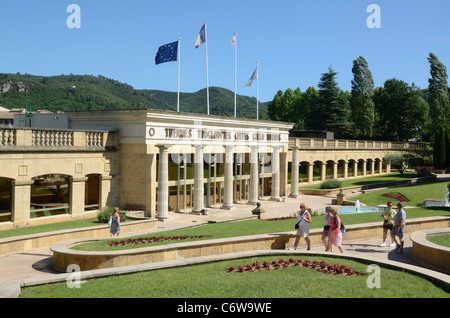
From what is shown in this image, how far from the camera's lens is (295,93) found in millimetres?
136375

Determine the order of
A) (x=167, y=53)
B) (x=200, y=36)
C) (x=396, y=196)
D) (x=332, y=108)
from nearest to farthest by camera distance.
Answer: (x=167, y=53) < (x=200, y=36) < (x=396, y=196) < (x=332, y=108)

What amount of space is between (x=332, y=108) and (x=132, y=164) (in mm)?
67690

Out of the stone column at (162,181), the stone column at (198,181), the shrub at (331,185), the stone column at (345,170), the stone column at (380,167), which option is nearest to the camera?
the stone column at (162,181)

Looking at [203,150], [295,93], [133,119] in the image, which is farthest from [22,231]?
[295,93]

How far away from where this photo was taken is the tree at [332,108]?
91.3 meters

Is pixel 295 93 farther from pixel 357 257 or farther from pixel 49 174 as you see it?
pixel 357 257

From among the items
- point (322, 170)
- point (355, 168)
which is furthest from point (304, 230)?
point (355, 168)

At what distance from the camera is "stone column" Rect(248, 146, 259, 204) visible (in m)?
40.2

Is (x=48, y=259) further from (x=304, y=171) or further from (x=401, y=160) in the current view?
(x=401, y=160)

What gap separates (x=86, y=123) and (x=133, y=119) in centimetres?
423

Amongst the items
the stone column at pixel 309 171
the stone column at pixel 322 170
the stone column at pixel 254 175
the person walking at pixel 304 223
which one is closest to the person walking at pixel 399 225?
the person walking at pixel 304 223

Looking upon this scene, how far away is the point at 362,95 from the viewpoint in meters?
88.7

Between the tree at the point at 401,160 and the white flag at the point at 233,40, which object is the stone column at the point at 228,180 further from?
the tree at the point at 401,160

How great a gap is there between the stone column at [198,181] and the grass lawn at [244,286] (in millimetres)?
20516
